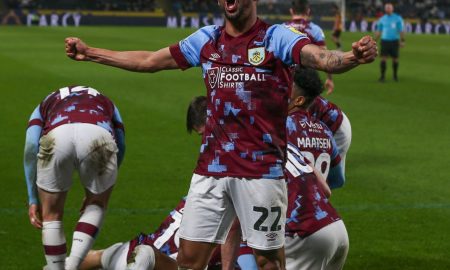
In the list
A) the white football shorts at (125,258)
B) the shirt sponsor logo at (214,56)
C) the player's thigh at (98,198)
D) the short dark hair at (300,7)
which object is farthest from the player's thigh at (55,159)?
the short dark hair at (300,7)

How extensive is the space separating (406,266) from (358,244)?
73cm

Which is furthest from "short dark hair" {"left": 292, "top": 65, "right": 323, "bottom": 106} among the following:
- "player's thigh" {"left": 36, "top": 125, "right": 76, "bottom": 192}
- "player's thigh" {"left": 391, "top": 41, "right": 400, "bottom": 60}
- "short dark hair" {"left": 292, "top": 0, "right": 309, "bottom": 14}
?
"player's thigh" {"left": 391, "top": 41, "right": 400, "bottom": 60}

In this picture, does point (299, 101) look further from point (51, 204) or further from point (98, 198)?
point (51, 204)

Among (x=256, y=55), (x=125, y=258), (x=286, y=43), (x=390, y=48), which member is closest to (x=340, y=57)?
(x=286, y=43)

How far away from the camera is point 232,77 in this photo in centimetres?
543

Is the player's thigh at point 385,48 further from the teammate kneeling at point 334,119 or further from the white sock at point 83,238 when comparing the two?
the white sock at point 83,238

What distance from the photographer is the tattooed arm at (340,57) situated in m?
4.84

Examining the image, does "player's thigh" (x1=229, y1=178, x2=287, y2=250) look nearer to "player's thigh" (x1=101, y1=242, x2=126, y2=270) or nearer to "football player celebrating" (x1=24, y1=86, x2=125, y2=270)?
"football player celebrating" (x1=24, y1=86, x2=125, y2=270)

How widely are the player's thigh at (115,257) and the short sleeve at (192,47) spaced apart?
160 cm

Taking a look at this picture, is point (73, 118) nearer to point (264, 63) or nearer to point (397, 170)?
point (264, 63)

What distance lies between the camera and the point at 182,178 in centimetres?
1140

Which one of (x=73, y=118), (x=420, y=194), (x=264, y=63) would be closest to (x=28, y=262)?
(x=73, y=118)

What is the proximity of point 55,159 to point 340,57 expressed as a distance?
7.06ft

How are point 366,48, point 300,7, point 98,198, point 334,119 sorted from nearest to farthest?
point 366,48 → point 98,198 → point 334,119 → point 300,7
